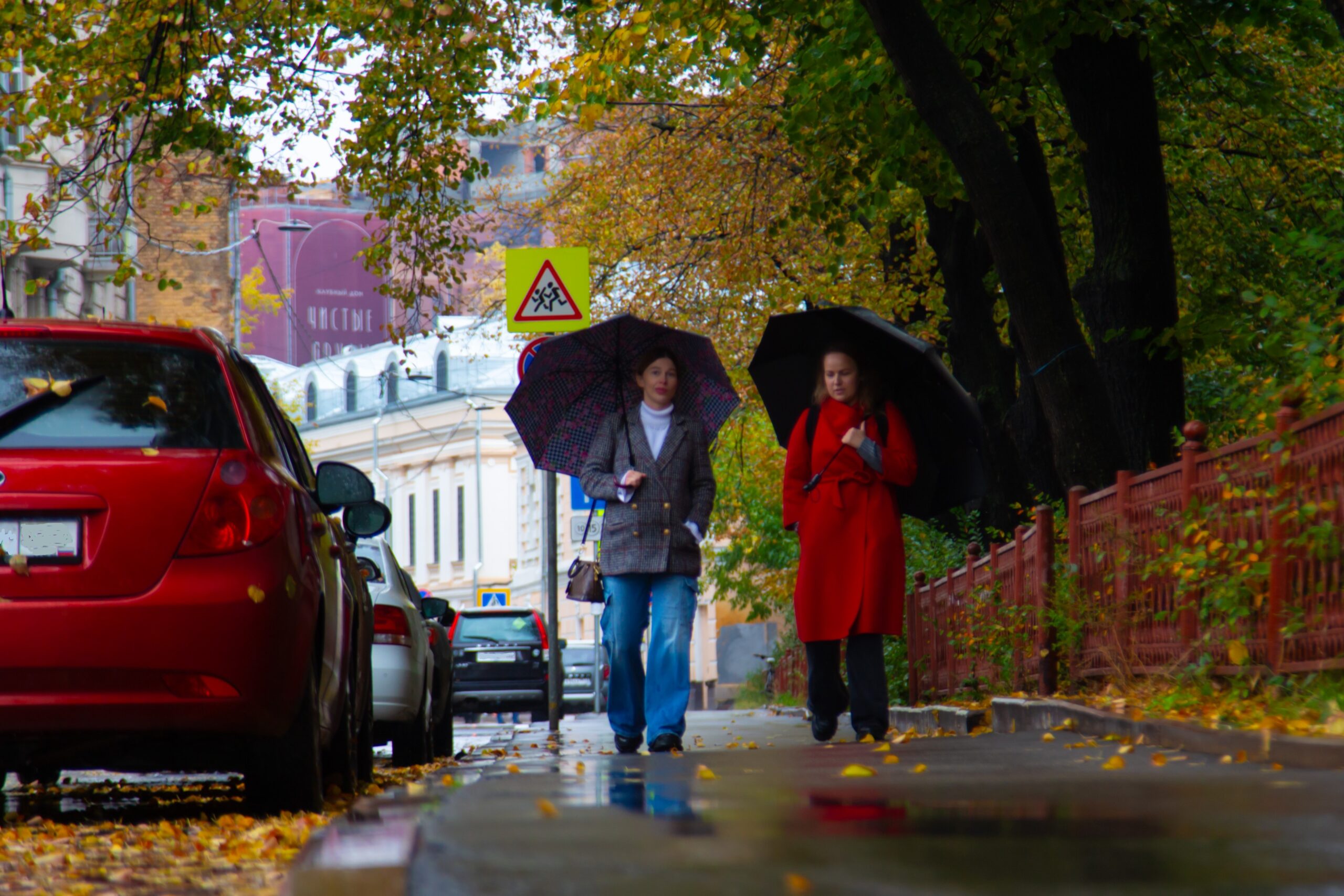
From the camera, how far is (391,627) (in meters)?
11.2

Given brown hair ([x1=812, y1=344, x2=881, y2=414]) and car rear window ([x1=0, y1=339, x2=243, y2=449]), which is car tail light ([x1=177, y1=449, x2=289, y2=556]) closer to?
car rear window ([x1=0, y1=339, x2=243, y2=449])

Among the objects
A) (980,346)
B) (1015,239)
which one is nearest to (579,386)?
(1015,239)

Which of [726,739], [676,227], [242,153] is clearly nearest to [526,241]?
[676,227]

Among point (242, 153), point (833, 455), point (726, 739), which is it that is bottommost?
point (726, 739)

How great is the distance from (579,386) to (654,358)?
1.81 feet

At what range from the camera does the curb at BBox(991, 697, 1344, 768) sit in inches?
218

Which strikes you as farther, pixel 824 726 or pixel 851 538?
pixel 824 726

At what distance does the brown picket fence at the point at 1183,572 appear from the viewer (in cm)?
682

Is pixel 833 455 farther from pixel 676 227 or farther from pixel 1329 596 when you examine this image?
pixel 676 227

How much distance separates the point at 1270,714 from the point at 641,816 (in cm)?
303

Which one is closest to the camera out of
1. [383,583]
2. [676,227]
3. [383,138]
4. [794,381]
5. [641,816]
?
[641,816]

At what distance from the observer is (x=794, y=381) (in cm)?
981

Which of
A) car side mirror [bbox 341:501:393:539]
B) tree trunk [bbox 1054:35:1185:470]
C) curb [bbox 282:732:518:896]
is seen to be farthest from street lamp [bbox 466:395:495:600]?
curb [bbox 282:732:518:896]

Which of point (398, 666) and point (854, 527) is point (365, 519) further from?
point (398, 666)
